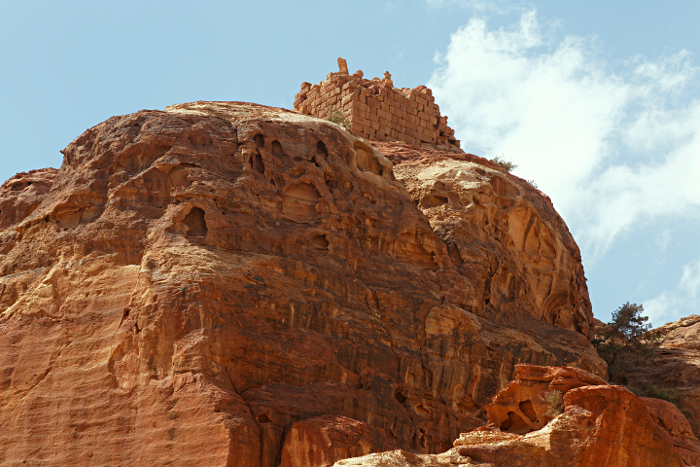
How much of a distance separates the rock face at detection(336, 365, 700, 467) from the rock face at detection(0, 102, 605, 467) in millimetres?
3594

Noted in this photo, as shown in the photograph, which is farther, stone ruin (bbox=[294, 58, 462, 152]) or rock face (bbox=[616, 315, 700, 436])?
stone ruin (bbox=[294, 58, 462, 152])

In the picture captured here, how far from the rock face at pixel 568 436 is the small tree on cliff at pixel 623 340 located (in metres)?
16.7

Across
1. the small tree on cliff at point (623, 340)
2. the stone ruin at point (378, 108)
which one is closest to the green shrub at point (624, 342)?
the small tree on cliff at point (623, 340)

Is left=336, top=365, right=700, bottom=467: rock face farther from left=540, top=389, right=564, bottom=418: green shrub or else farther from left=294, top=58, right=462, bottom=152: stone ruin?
left=294, top=58, right=462, bottom=152: stone ruin

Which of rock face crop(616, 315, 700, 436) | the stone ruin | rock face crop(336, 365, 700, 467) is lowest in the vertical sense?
rock face crop(336, 365, 700, 467)

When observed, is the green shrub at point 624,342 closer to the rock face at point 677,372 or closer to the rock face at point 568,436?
the rock face at point 677,372

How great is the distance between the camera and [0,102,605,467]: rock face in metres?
23.0

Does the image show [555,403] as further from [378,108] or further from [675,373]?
[378,108]

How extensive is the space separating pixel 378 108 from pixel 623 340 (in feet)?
45.3

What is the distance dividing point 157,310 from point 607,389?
35.6ft

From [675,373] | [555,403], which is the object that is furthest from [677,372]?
[555,403]

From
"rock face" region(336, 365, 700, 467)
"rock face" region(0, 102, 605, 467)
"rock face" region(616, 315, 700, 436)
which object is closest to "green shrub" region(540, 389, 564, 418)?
"rock face" region(336, 365, 700, 467)

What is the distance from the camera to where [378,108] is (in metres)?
41.6

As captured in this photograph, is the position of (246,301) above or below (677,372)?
below
